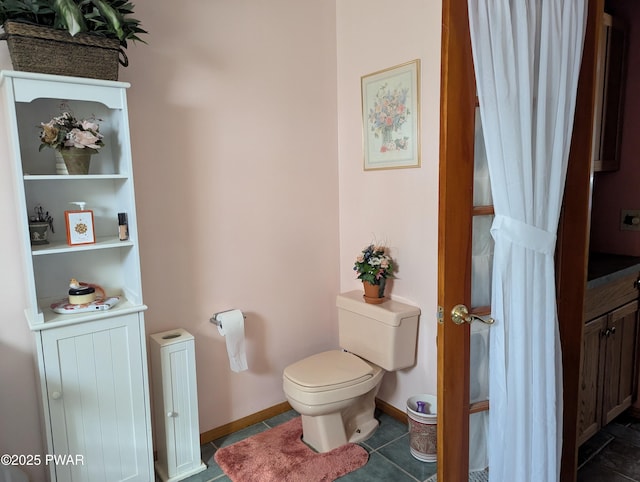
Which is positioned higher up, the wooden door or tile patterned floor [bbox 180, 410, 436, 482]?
the wooden door

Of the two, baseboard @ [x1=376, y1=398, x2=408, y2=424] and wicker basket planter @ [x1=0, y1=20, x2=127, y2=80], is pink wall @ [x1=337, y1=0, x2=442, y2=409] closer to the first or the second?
baseboard @ [x1=376, y1=398, x2=408, y2=424]

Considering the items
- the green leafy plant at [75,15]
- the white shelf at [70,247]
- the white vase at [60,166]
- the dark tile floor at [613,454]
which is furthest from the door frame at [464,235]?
the white vase at [60,166]

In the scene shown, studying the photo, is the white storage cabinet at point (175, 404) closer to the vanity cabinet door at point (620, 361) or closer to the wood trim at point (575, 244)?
the wood trim at point (575, 244)

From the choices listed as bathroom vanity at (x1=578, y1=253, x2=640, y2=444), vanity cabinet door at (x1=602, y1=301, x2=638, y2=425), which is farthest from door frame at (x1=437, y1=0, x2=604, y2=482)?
vanity cabinet door at (x1=602, y1=301, x2=638, y2=425)

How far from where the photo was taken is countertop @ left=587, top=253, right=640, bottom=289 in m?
2.05

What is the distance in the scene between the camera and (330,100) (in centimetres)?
280

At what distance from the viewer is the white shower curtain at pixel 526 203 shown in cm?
147

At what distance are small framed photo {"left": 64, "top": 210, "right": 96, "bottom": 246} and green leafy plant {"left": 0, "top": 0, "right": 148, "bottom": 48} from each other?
0.69 m

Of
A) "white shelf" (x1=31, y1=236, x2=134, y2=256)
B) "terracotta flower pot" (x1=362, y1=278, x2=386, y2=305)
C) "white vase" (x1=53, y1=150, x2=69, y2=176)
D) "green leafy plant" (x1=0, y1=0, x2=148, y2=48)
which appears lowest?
"terracotta flower pot" (x1=362, y1=278, x2=386, y2=305)

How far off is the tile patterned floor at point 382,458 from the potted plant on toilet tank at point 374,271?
0.76m

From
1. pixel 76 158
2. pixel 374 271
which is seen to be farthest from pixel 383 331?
pixel 76 158

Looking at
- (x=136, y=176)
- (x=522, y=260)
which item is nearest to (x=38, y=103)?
(x=136, y=176)

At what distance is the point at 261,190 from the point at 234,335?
0.83m

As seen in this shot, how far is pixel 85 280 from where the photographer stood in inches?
79.7
